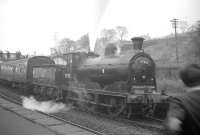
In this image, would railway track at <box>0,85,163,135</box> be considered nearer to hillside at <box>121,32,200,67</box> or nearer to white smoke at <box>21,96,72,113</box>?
white smoke at <box>21,96,72,113</box>

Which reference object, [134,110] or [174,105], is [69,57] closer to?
[134,110]

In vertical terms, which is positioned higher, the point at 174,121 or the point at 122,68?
the point at 122,68

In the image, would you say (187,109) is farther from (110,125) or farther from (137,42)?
(137,42)

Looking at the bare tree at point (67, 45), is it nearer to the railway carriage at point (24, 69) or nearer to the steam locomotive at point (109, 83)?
the railway carriage at point (24, 69)

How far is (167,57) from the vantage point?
45.3 meters

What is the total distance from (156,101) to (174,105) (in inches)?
315

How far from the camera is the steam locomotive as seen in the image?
34.7ft

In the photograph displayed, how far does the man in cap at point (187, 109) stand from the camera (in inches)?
89.4

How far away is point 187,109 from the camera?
2.28 metres

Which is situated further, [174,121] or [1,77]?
[1,77]

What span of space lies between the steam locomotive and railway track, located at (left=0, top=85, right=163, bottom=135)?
1.96 ft

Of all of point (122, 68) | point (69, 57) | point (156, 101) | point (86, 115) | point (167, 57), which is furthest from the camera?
point (167, 57)

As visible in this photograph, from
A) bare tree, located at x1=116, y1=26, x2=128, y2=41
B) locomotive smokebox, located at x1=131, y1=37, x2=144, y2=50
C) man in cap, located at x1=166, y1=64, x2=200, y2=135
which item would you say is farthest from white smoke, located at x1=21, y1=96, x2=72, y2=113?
bare tree, located at x1=116, y1=26, x2=128, y2=41

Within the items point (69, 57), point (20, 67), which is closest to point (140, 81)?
point (69, 57)
